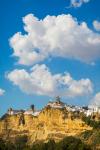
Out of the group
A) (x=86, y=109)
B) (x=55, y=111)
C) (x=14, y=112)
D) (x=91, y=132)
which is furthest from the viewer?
(x=14, y=112)

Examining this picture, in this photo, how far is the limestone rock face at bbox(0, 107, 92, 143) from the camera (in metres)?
162

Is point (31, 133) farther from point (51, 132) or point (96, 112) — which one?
point (96, 112)

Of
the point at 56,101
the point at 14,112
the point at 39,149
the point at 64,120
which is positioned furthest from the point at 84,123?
the point at 14,112

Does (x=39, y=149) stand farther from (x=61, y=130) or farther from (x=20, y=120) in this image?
(x=20, y=120)

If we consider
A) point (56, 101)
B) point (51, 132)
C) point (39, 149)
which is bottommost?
point (39, 149)

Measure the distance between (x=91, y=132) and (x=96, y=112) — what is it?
2573 centimetres

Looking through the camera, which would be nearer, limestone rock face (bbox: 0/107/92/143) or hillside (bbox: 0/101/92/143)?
hillside (bbox: 0/101/92/143)

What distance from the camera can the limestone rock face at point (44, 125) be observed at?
161750 millimetres

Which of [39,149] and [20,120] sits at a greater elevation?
[20,120]

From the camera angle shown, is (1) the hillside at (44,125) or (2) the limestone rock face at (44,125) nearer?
(1) the hillside at (44,125)

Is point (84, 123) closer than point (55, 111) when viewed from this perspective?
Yes

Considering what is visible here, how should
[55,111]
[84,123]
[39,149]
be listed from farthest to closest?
[55,111] < [84,123] < [39,149]

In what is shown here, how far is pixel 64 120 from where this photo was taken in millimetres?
165625

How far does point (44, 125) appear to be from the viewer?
6796 inches
